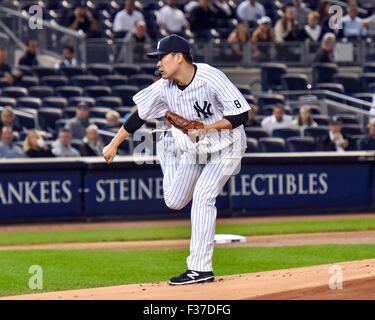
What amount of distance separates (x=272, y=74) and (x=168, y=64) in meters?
12.5

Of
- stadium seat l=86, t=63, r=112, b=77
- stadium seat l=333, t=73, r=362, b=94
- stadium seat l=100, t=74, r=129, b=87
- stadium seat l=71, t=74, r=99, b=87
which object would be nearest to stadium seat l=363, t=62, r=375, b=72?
stadium seat l=333, t=73, r=362, b=94

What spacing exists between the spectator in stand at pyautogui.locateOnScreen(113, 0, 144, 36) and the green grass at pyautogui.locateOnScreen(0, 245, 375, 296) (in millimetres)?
9261

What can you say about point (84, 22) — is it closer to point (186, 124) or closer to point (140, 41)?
point (140, 41)

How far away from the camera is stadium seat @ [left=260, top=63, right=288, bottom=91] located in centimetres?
1928

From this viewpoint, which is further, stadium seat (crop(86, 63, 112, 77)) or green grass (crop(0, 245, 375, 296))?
stadium seat (crop(86, 63, 112, 77))

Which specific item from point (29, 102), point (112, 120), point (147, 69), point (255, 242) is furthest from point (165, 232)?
point (147, 69)

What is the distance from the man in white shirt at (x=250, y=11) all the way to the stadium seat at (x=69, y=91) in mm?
4752

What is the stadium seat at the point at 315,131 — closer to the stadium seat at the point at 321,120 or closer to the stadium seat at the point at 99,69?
the stadium seat at the point at 321,120

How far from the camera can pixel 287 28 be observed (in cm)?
2014

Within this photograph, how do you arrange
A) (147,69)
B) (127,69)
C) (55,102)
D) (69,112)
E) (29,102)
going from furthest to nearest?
(147,69), (127,69), (55,102), (29,102), (69,112)

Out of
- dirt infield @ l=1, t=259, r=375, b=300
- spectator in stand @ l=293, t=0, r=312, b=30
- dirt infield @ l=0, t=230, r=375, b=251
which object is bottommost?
dirt infield @ l=0, t=230, r=375, b=251

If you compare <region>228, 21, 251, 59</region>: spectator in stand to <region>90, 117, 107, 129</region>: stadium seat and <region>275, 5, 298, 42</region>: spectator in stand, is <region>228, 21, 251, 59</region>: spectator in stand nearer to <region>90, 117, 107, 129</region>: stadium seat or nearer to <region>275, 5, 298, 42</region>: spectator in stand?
<region>275, 5, 298, 42</region>: spectator in stand

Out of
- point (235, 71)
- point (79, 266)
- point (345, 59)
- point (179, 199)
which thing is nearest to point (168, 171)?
point (179, 199)

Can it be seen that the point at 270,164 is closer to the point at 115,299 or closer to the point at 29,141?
the point at 29,141
